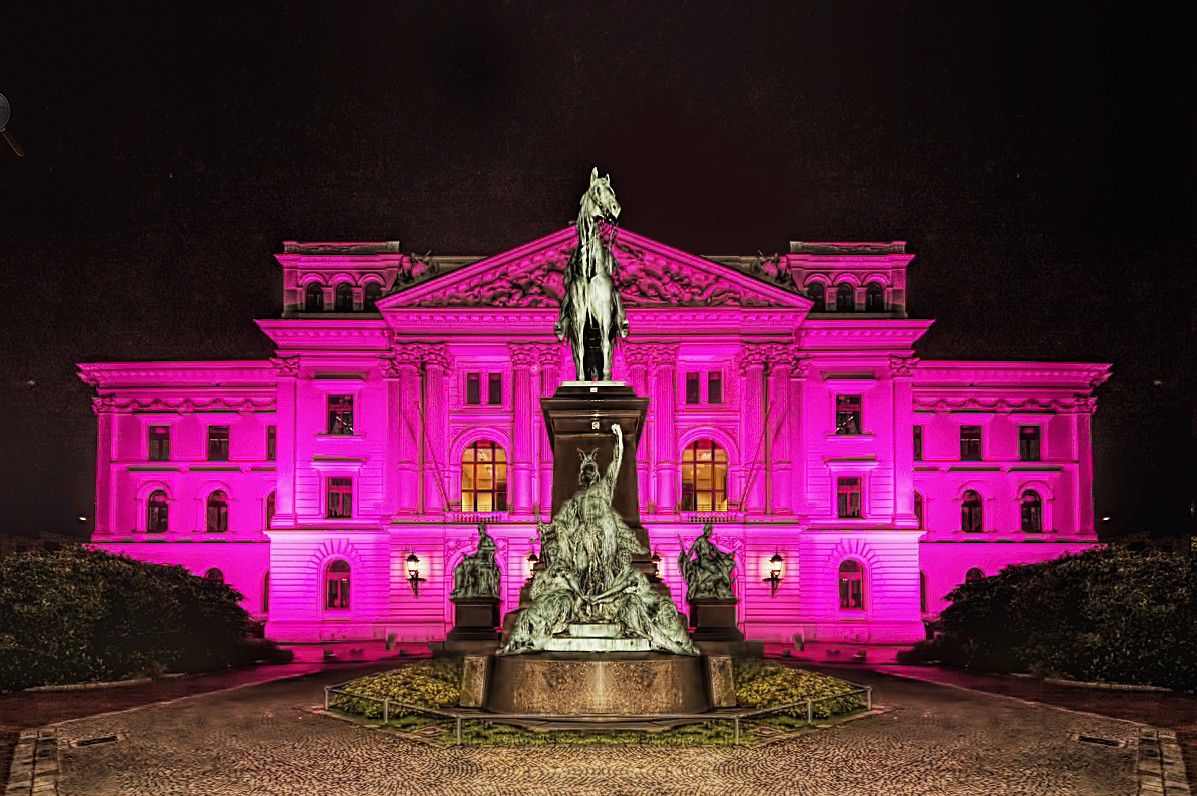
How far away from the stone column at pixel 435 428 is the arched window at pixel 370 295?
16.3 feet

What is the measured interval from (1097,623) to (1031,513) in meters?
39.0

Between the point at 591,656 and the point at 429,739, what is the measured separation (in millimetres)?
2290

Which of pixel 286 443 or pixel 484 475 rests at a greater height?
pixel 286 443

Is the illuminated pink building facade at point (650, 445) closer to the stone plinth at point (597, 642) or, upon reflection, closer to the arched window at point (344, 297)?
the arched window at point (344, 297)

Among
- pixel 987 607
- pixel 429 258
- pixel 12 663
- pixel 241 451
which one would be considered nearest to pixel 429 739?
pixel 12 663

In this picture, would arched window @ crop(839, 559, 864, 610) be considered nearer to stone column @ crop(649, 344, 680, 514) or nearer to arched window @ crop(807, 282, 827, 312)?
stone column @ crop(649, 344, 680, 514)

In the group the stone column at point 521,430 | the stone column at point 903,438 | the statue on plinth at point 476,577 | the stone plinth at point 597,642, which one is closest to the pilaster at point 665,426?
the stone column at point 521,430

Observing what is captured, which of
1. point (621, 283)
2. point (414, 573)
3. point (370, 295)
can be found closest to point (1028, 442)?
point (621, 283)

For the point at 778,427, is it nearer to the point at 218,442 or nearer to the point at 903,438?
the point at 903,438

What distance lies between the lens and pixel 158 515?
65375 mm

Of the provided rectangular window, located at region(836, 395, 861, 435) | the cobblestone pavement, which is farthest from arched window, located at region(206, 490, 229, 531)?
the cobblestone pavement

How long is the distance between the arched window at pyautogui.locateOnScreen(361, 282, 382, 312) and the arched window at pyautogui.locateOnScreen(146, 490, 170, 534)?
15.2 meters

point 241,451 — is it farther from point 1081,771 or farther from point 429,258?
point 1081,771

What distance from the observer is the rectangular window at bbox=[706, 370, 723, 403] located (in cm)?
6003
